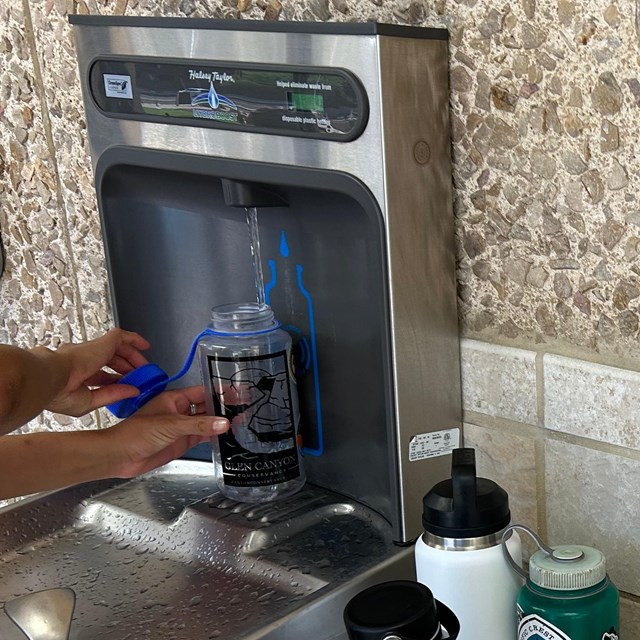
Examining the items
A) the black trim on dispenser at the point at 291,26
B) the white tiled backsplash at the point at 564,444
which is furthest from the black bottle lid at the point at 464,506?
the black trim on dispenser at the point at 291,26

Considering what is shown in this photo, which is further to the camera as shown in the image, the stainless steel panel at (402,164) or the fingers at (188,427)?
Result: the fingers at (188,427)

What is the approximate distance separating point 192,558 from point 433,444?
10.5 inches

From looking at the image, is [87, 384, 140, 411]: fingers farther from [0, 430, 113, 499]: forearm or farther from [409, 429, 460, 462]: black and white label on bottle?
[409, 429, 460, 462]: black and white label on bottle

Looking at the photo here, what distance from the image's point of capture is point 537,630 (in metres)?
0.73

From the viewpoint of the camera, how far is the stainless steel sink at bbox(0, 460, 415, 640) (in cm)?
88

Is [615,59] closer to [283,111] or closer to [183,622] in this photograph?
[283,111]

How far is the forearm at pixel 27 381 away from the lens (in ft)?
2.93

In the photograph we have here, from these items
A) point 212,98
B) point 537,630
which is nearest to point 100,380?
point 212,98

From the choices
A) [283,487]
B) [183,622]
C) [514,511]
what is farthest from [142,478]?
[514,511]

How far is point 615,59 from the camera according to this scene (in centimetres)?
78

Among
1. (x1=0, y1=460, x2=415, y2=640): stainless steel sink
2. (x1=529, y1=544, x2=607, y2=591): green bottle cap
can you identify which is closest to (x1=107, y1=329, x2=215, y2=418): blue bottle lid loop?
(x1=0, y1=460, x2=415, y2=640): stainless steel sink

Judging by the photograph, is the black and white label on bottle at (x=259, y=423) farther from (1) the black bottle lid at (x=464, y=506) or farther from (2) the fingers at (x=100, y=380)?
(1) the black bottle lid at (x=464, y=506)

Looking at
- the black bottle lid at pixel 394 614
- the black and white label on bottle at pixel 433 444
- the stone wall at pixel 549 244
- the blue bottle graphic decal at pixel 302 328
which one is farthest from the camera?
the blue bottle graphic decal at pixel 302 328

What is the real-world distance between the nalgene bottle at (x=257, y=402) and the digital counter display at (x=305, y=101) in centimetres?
24
